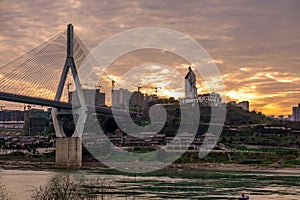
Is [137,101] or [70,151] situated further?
[137,101]

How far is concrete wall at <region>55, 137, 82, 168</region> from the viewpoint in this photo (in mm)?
57125

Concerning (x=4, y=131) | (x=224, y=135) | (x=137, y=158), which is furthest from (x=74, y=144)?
(x=4, y=131)

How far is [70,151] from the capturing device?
57344mm

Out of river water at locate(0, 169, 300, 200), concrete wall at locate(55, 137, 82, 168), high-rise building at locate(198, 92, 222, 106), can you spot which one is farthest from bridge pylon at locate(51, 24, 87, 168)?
high-rise building at locate(198, 92, 222, 106)

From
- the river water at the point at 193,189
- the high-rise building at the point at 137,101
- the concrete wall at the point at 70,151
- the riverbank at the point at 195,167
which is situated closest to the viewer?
the river water at the point at 193,189

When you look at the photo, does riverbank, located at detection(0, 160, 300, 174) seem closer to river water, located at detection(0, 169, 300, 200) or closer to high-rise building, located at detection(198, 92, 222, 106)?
river water, located at detection(0, 169, 300, 200)

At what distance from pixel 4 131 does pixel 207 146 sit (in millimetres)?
80048

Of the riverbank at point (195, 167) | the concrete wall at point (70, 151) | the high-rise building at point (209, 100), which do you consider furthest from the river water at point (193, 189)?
the high-rise building at point (209, 100)

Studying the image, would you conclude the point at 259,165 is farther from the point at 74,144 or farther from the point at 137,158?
the point at 74,144

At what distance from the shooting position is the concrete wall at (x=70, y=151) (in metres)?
57.1

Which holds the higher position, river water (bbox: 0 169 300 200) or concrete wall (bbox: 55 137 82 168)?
concrete wall (bbox: 55 137 82 168)

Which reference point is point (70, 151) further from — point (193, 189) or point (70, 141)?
point (193, 189)

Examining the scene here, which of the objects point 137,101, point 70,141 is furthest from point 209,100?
point 70,141

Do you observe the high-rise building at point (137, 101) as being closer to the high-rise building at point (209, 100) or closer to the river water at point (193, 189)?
the high-rise building at point (209, 100)
